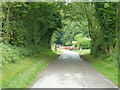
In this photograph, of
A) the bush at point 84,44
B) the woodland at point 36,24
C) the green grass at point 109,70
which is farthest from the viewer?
the bush at point 84,44

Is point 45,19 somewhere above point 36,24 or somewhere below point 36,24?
above

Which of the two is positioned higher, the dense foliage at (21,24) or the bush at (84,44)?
the dense foliage at (21,24)

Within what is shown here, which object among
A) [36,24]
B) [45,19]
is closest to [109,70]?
[36,24]

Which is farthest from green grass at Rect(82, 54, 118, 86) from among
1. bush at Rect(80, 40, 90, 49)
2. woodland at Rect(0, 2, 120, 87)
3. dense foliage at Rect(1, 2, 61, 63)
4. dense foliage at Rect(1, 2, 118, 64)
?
bush at Rect(80, 40, 90, 49)

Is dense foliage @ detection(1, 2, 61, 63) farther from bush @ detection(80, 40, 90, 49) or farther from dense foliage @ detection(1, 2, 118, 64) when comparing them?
bush @ detection(80, 40, 90, 49)

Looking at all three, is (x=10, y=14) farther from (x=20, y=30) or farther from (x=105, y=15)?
(x=105, y=15)

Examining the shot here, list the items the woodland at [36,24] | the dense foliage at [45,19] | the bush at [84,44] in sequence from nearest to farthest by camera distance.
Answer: the woodland at [36,24] < the dense foliage at [45,19] < the bush at [84,44]

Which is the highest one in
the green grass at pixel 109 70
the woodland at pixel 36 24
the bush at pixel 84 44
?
the woodland at pixel 36 24

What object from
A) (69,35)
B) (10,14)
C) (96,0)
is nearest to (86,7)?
(96,0)

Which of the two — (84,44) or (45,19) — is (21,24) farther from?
(84,44)

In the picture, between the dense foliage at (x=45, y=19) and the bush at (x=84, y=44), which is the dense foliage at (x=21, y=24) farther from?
the bush at (x=84, y=44)

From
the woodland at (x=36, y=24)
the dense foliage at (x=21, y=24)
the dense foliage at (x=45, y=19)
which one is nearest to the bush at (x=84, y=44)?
the dense foliage at (x=45, y=19)

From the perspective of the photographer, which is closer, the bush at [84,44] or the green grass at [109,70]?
the green grass at [109,70]

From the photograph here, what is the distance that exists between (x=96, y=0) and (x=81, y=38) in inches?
1806
